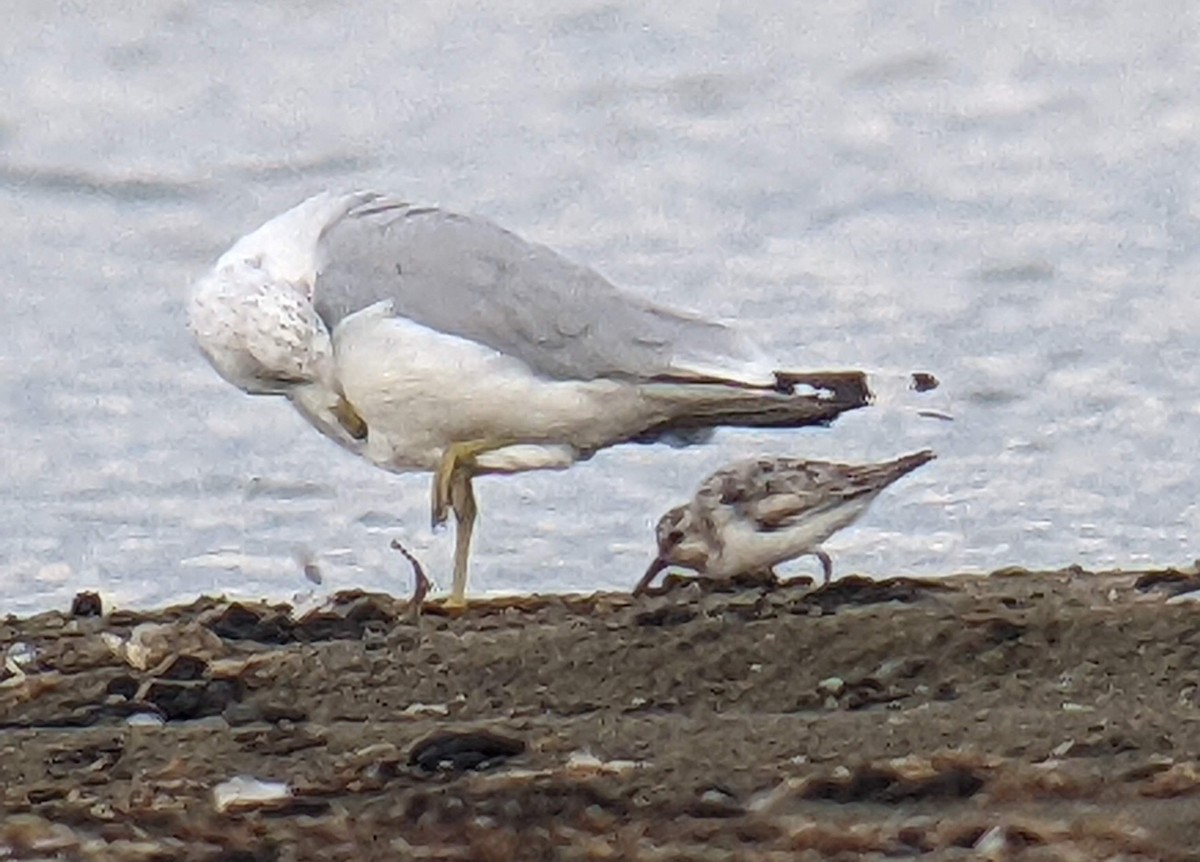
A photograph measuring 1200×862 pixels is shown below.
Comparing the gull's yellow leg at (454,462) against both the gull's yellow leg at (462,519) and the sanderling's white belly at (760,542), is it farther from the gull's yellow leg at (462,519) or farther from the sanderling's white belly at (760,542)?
the sanderling's white belly at (760,542)

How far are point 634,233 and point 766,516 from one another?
3.19 m

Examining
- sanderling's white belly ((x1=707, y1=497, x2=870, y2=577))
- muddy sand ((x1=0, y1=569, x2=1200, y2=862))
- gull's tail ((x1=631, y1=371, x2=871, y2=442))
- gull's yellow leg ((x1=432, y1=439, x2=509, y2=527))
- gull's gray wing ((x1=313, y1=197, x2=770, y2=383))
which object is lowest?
muddy sand ((x1=0, y1=569, x2=1200, y2=862))

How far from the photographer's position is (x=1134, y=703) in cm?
386

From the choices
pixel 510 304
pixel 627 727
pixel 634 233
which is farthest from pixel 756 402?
pixel 634 233

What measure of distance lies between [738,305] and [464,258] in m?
Result: 2.59

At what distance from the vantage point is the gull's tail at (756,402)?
5.32 m

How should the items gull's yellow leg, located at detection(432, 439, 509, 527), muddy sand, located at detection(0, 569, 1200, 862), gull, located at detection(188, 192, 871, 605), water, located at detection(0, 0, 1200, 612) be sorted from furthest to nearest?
water, located at detection(0, 0, 1200, 612) → gull's yellow leg, located at detection(432, 439, 509, 527) → gull, located at detection(188, 192, 871, 605) → muddy sand, located at detection(0, 569, 1200, 862)

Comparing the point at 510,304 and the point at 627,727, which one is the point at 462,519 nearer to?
the point at 510,304

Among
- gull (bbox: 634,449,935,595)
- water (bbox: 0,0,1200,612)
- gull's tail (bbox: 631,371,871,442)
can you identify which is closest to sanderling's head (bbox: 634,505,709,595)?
gull (bbox: 634,449,935,595)

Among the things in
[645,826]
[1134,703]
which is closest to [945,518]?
[1134,703]

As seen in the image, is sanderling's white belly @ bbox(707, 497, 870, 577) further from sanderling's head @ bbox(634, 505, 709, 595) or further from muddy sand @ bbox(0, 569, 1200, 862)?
muddy sand @ bbox(0, 569, 1200, 862)

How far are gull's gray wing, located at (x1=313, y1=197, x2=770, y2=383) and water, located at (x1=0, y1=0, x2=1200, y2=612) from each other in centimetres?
138

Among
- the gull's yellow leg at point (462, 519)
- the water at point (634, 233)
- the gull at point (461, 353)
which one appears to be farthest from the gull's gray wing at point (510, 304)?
the water at point (634, 233)

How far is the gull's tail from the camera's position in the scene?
5.32m
